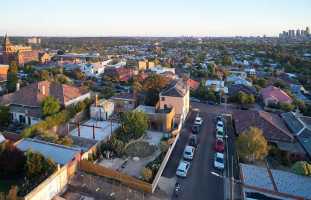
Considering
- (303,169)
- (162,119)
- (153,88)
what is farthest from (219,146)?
(153,88)

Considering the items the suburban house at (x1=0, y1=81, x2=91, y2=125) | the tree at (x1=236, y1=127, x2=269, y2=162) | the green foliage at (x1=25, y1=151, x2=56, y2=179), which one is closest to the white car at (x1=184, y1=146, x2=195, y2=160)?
the tree at (x1=236, y1=127, x2=269, y2=162)

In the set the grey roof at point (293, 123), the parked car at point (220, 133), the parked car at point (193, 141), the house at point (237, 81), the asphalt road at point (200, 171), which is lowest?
the asphalt road at point (200, 171)

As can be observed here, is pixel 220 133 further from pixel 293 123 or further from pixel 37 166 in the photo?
pixel 37 166

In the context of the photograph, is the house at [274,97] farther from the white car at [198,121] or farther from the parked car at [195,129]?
the parked car at [195,129]

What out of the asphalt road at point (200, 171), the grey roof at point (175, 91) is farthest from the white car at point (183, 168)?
the grey roof at point (175, 91)

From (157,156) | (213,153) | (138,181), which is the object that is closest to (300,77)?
(213,153)
